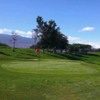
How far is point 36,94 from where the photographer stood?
1927 cm

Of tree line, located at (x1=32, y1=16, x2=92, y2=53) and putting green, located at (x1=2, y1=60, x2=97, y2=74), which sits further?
tree line, located at (x1=32, y1=16, x2=92, y2=53)

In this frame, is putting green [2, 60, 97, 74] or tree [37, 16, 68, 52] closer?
putting green [2, 60, 97, 74]

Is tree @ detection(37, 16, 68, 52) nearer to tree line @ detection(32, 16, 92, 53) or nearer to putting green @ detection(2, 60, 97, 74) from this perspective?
tree line @ detection(32, 16, 92, 53)

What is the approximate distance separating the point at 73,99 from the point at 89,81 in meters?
6.24

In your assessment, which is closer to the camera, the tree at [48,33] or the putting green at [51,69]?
the putting green at [51,69]

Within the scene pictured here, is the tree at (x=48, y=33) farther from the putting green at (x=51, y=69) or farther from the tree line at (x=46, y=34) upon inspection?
the putting green at (x=51, y=69)

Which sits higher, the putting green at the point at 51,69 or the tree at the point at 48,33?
the tree at the point at 48,33

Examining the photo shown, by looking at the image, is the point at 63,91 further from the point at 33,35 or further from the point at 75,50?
the point at 75,50

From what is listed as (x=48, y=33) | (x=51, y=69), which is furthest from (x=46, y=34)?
(x=51, y=69)

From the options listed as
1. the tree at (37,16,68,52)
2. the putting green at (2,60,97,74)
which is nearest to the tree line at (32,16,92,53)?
the tree at (37,16,68,52)

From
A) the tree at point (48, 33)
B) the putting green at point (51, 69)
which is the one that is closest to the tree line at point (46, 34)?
the tree at point (48, 33)

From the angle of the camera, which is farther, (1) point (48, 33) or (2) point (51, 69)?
(1) point (48, 33)

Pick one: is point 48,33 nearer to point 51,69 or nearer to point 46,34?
point 46,34

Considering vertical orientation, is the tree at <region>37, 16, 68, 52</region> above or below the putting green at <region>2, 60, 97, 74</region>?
above
